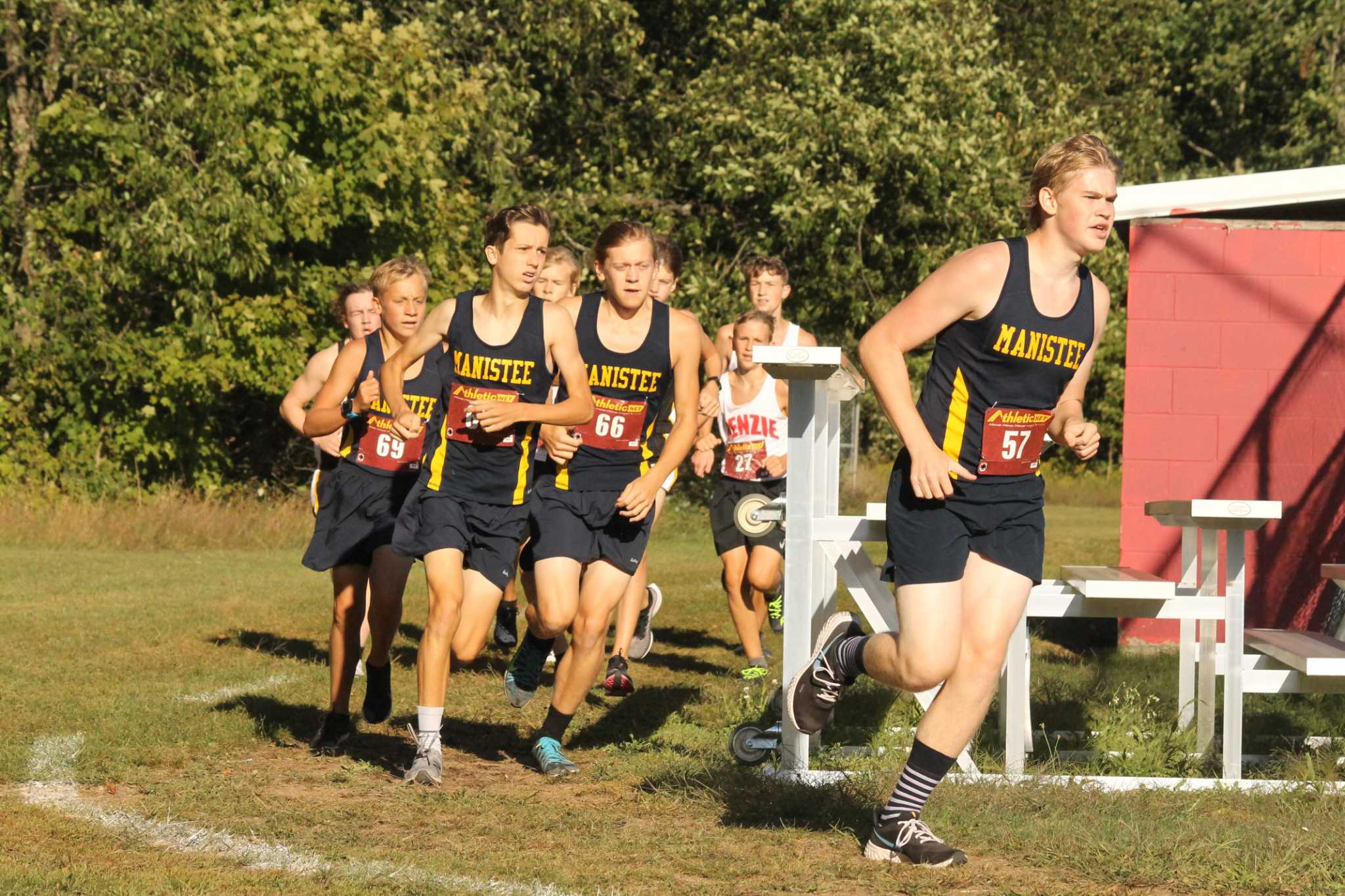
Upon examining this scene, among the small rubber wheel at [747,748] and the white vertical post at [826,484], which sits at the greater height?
the white vertical post at [826,484]

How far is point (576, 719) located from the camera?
799cm

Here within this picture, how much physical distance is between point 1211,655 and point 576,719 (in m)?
3.00

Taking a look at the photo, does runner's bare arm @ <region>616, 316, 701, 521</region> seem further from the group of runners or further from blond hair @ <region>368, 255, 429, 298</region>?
blond hair @ <region>368, 255, 429, 298</region>

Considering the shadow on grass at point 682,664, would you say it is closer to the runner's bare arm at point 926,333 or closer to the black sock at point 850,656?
the black sock at point 850,656

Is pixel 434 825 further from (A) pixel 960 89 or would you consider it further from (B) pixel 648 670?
(A) pixel 960 89

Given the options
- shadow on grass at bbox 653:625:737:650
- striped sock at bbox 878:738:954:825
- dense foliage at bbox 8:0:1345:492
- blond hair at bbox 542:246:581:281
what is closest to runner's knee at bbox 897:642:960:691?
striped sock at bbox 878:738:954:825

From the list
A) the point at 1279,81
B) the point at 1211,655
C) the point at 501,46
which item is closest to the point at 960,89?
the point at 501,46

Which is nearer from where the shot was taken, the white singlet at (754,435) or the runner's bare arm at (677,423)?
the runner's bare arm at (677,423)

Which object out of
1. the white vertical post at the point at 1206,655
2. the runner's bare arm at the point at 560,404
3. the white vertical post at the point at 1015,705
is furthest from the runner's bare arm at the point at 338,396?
the white vertical post at the point at 1206,655

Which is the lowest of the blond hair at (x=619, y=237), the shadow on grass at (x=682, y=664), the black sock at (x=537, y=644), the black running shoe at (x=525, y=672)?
the shadow on grass at (x=682, y=664)

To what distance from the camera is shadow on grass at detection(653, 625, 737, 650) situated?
11109mm

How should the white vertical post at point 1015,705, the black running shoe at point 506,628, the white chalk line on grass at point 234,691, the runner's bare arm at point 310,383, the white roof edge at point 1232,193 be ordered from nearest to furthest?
1. the white vertical post at point 1015,705
2. the white chalk line on grass at point 234,691
3. the runner's bare arm at point 310,383
4. the white roof edge at point 1232,193
5. the black running shoe at point 506,628

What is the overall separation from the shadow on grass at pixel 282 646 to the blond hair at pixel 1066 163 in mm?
5805

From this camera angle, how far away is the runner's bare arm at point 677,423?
6.67m
